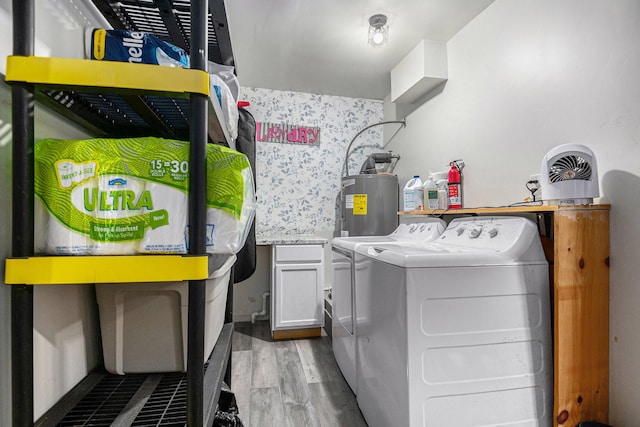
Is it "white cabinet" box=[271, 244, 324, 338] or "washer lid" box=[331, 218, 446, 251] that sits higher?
"washer lid" box=[331, 218, 446, 251]

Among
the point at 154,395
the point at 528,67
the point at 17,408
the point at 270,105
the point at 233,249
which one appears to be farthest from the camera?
the point at 270,105

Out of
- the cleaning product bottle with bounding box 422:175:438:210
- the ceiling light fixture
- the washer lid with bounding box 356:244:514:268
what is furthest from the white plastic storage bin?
the ceiling light fixture

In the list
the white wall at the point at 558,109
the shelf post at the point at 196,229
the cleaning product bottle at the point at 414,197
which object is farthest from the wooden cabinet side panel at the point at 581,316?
the shelf post at the point at 196,229

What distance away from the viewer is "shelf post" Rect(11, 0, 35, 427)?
1.81ft

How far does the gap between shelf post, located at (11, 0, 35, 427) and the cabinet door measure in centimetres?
197

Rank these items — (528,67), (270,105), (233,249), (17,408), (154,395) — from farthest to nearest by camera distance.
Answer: (270,105), (528,67), (154,395), (233,249), (17,408)

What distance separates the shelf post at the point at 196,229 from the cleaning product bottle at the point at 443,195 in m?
1.81

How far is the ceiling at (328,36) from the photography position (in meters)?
1.87

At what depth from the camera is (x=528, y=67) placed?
157 centimetres

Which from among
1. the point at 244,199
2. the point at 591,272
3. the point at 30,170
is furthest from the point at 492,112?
the point at 30,170

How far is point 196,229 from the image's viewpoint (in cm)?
61

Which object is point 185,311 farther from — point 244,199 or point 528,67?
point 528,67

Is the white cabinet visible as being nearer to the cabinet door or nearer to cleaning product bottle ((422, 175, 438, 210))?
the cabinet door

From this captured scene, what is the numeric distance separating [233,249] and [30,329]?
0.39 metres
